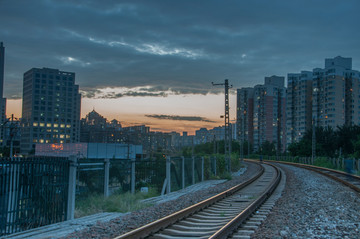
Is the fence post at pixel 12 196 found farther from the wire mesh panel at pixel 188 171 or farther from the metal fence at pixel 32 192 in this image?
the wire mesh panel at pixel 188 171

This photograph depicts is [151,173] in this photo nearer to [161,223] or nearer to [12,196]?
[161,223]

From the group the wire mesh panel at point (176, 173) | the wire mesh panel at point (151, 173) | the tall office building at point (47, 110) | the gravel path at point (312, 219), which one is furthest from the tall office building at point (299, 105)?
the gravel path at point (312, 219)

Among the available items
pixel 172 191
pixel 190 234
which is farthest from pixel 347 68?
pixel 190 234

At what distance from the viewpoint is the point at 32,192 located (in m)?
9.04

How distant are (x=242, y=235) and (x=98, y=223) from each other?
373 cm

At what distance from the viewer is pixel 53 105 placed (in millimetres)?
196125

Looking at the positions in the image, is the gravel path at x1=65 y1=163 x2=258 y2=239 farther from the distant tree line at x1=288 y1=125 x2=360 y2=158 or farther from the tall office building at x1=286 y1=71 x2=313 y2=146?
the tall office building at x1=286 y1=71 x2=313 y2=146

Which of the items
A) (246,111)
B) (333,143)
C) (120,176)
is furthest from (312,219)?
(246,111)

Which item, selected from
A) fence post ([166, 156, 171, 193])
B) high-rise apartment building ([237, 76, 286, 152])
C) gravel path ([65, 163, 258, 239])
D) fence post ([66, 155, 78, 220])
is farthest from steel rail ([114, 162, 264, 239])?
high-rise apartment building ([237, 76, 286, 152])

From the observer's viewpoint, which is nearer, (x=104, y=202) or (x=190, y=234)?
(x=190, y=234)

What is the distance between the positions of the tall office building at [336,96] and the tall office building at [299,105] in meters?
6.32

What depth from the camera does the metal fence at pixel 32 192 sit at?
8.24m

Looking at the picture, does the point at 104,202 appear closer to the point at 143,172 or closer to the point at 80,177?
the point at 80,177

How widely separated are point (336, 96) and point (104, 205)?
126 meters
